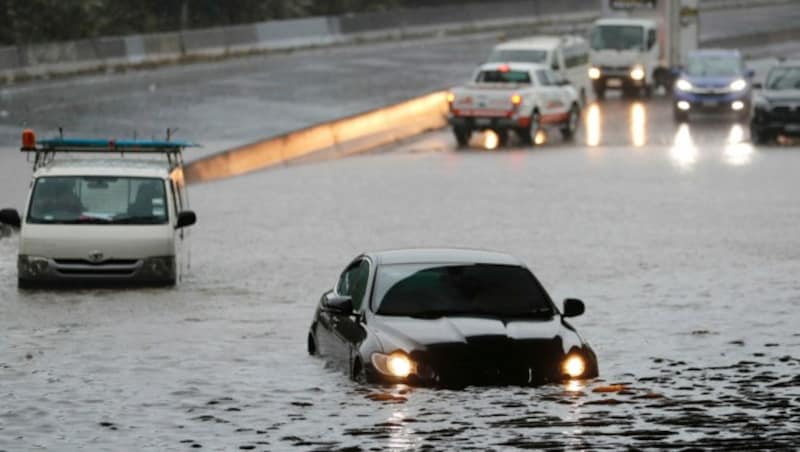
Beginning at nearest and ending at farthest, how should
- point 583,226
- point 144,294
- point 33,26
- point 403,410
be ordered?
point 403,410, point 144,294, point 583,226, point 33,26

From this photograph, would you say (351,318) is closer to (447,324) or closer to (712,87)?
(447,324)

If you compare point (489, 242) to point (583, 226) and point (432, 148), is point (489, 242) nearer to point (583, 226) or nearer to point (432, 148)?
point (583, 226)

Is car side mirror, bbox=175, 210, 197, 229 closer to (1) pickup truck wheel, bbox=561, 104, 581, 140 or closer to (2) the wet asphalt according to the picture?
(2) the wet asphalt

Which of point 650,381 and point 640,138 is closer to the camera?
point 650,381

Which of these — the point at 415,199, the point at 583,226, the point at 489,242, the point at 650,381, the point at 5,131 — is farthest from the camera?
the point at 5,131

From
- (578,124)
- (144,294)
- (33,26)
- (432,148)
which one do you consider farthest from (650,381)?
(33,26)

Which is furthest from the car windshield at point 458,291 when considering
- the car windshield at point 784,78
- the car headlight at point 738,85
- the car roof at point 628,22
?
the car roof at point 628,22

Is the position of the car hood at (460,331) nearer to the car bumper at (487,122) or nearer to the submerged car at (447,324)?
the submerged car at (447,324)

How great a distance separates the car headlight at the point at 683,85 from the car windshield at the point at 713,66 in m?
0.75

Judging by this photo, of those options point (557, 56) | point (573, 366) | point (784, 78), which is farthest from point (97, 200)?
point (557, 56)

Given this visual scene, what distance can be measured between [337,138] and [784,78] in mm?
10350

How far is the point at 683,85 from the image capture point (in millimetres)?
52594

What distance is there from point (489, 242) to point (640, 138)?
66.7 ft

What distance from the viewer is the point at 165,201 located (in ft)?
80.3
